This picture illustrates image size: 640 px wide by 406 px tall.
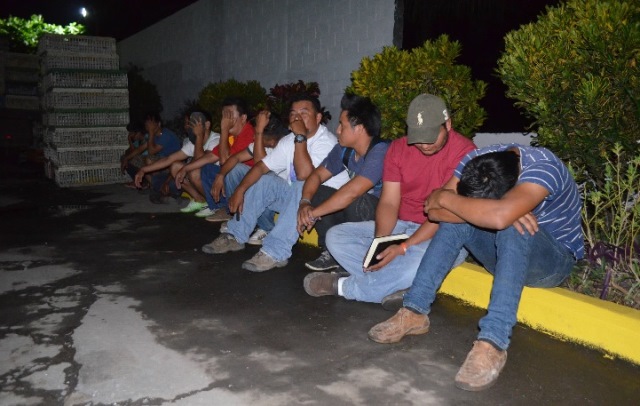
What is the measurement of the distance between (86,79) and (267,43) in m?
3.69

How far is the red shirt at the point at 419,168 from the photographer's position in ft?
13.1

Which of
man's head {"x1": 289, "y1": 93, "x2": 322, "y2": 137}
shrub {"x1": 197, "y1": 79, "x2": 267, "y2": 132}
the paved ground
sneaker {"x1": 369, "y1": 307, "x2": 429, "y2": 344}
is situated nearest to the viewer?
the paved ground

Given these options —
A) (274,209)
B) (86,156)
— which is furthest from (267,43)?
(274,209)

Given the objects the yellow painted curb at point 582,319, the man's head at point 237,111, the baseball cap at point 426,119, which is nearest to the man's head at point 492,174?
the baseball cap at point 426,119

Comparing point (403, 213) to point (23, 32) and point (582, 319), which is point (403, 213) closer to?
point (582, 319)

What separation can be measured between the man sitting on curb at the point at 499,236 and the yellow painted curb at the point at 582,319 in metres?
0.17

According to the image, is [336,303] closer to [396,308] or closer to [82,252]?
[396,308]

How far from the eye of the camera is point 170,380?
293 centimetres

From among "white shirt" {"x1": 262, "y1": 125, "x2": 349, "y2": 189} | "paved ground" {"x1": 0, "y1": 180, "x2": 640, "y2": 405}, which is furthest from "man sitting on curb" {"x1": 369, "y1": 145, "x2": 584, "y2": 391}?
"white shirt" {"x1": 262, "y1": 125, "x2": 349, "y2": 189}

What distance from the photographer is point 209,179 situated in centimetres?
715

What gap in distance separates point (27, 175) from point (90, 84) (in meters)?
3.30

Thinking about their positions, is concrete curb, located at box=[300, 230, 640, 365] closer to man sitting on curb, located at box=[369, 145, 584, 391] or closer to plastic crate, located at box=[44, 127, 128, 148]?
man sitting on curb, located at box=[369, 145, 584, 391]

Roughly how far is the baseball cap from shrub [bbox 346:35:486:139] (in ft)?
6.94

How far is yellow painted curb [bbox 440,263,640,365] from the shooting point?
3211 mm
